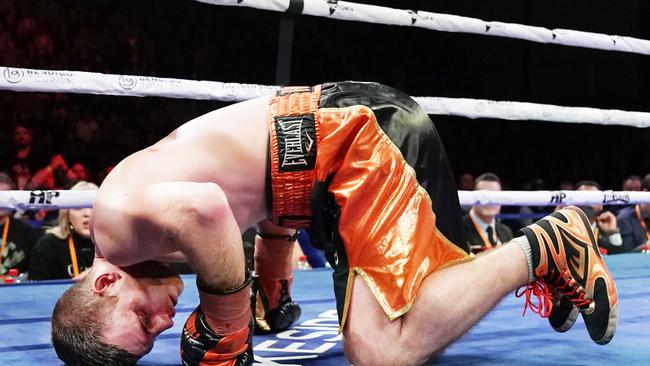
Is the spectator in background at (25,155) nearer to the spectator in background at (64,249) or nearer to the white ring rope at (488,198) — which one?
the spectator in background at (64,249)

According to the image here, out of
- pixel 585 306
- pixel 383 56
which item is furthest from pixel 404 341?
pixel 383 56

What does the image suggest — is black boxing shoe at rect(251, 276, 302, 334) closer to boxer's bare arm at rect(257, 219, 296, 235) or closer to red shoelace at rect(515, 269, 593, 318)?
boxer's bare arm at rect(257, 219, 296, 235)

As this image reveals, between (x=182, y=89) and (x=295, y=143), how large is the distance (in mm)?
705

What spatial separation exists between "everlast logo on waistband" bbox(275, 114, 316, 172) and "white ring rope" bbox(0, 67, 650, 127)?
1.93ft

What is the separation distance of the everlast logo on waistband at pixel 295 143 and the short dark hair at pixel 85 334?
433mm

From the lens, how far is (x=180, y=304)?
6.99 feet

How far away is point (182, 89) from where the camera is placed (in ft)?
6.77

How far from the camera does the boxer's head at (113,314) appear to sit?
140 cm

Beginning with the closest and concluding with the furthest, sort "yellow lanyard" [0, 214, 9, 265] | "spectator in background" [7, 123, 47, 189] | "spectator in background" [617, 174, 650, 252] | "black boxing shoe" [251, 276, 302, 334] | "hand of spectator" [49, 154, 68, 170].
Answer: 1. "black boxing shoe" [251, 276, 302, 334]
2. "yellow lanyard" [0, 214, 9, 265]
3. "spectator in background" [617, 174, 650, 252]
4. "hand of spectator" [49, 154, 68, 170]
5. "spectator in background" [7, 123, 47, 189]

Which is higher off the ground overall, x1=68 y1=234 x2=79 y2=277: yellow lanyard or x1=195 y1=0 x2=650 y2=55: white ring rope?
x1=195 y1=0 x2=650 y2=55: white ring rope

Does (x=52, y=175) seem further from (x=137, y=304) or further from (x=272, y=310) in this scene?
(x=137, y=304)

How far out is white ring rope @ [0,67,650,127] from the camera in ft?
6.19

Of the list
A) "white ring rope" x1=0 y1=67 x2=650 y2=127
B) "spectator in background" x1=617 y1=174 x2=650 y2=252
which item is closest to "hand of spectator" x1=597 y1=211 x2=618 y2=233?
"spectator in background" x1=617 y1=174 x2=650 y2=252

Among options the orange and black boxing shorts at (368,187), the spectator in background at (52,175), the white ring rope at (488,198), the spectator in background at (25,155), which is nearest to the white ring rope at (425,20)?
the white ring rope at (488,198)
